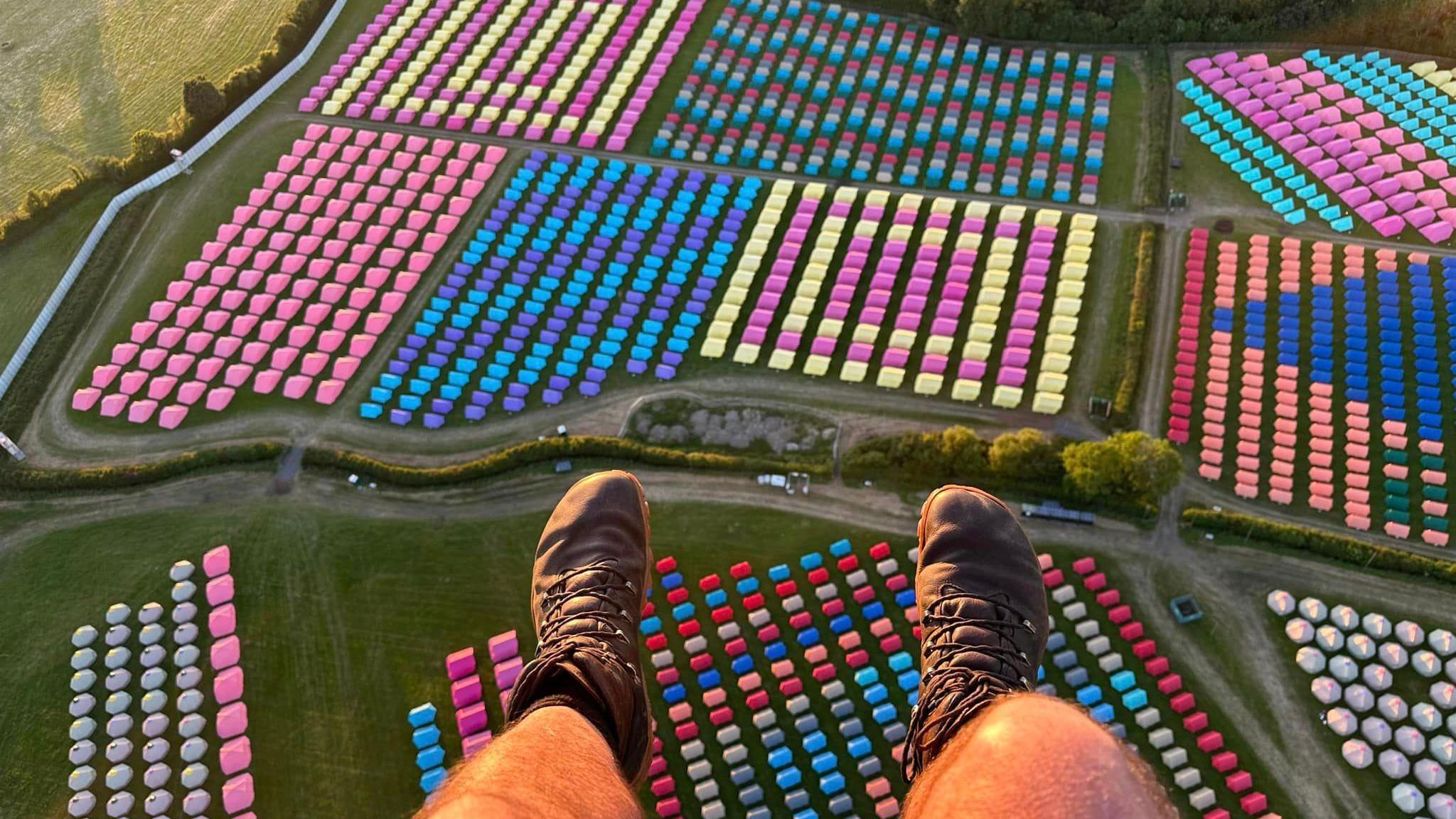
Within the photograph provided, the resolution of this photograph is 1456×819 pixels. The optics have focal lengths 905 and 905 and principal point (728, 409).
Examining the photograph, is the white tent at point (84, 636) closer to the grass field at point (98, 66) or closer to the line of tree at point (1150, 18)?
the grass field at point (98, 66)

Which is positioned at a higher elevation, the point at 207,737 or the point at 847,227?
the point at 847,227

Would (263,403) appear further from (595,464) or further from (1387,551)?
(1387,551)

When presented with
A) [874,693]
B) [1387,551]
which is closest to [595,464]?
[874,693]

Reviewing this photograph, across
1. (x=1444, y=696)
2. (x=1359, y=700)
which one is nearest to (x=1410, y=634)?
(x=1444, y=696)

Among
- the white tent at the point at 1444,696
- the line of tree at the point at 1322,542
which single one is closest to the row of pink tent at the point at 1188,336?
the line of tree at the point at 1322,542

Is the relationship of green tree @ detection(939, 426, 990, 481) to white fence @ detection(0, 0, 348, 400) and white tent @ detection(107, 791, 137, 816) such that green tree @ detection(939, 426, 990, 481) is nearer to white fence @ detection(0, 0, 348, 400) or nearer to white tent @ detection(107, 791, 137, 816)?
white tent @ detection(107, 791, 137, 816)

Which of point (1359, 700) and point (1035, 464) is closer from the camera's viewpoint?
point (1359, 700)

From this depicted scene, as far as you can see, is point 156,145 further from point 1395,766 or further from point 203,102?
point 1395,766
